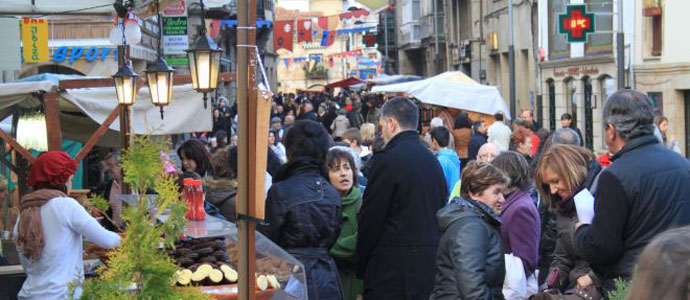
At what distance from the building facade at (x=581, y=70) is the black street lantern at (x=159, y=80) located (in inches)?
733

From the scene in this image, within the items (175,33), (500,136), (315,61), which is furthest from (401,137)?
(315,61)

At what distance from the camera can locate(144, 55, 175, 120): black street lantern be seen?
10.3m

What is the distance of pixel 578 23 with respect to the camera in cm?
2475

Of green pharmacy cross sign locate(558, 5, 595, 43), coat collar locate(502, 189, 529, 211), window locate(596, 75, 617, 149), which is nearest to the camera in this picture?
coat collar locate(502, 189, 529, 211)

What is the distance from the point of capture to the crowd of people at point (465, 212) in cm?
514

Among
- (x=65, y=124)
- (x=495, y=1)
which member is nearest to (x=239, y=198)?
(x=65, y=124)

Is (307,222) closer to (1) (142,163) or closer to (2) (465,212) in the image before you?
(2) (465,212)

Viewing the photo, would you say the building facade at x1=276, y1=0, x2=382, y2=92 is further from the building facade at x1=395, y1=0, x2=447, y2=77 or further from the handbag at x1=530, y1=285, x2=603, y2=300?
the handbag at x1=530, y1=285, x2=603, y2=300

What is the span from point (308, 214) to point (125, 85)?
4050 mm

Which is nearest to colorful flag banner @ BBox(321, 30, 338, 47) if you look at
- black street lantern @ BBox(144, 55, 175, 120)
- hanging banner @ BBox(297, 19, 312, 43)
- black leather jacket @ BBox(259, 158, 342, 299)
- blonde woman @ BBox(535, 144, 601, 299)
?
hanging banner @ BBox(297, 19, 312, 43)

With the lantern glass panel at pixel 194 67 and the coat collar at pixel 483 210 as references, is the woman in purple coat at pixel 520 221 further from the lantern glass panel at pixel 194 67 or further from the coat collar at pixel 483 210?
the lantern glass panel at pixel 194 67

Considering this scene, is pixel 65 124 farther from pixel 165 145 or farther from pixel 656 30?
pixel 656 30

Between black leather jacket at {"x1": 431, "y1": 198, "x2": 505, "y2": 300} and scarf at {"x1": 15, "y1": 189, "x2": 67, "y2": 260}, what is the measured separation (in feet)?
7.62

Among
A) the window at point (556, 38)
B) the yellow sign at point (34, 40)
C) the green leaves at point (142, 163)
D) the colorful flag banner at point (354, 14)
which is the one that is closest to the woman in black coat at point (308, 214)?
the green leaves at point (142, 163)
